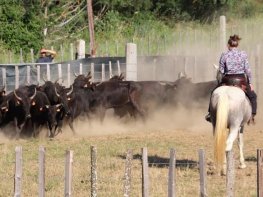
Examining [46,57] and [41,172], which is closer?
[41,172]

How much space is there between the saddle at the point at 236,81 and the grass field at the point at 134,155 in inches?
53.5

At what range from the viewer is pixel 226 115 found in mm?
14586

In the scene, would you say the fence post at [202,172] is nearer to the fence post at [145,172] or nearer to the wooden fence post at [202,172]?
the wooden fence post at [202,172]

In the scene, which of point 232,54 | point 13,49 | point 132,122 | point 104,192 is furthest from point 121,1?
point 104,192

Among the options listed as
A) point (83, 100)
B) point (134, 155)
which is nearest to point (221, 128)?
point (134, 155)

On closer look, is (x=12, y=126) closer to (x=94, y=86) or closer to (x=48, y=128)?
(x=48, y=128)

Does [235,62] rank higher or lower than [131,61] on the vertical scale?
higher

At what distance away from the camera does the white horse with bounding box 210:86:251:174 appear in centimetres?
1438

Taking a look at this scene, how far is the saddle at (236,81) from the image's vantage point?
15031mm

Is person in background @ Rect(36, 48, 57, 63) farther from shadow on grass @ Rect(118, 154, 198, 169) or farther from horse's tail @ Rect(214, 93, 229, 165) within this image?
horse's tail @ Rect(214, 93, 229, 165)

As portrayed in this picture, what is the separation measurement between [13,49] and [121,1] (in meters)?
10.9

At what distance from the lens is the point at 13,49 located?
39875 millimetres

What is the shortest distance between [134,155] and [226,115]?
313 cm

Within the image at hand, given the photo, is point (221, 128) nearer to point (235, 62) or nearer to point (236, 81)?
point (236, 81)
